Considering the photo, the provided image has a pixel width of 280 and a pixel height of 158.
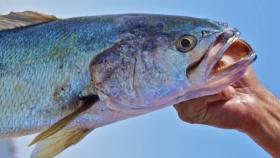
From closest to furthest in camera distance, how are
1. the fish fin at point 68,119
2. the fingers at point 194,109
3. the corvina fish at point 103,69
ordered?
the fish fin at point 68,119 < the corvina fish at point 103,69 < the fingers at point 194,109

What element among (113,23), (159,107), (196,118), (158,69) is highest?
(113,23)

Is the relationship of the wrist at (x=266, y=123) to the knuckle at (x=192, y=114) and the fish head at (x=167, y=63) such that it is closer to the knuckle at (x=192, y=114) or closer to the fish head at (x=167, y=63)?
the knuckle at (x=192, y=114)

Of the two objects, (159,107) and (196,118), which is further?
(196,118)

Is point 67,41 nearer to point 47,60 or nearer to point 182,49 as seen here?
point 47,60

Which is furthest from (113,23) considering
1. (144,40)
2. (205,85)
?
(205,85)

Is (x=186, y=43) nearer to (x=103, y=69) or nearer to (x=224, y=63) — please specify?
(x=224, y=63)


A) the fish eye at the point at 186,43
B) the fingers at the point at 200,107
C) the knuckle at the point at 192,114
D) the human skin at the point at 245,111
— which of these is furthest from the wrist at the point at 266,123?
the fish eye at the point at 186,43

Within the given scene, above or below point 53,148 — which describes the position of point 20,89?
above
